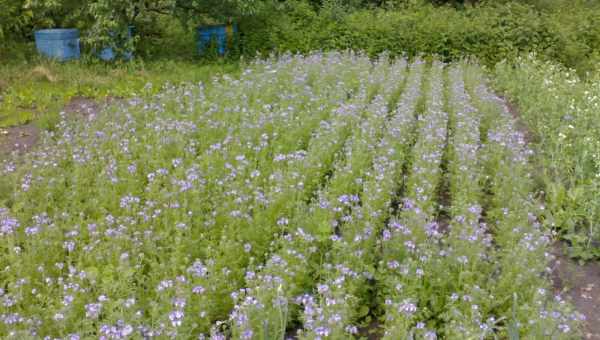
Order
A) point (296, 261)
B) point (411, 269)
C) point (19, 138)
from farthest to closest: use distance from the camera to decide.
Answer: point (19, 138)
point (296, 261)
point (411, 269)

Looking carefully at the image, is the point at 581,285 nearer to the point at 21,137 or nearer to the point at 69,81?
the point at 21,137

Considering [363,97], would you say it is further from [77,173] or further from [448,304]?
[448,304]

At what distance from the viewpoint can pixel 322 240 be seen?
452cm

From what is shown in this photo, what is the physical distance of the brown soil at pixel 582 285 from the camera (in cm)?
437

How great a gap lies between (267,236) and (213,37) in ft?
35.6

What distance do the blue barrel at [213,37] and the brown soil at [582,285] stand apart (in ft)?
36.2

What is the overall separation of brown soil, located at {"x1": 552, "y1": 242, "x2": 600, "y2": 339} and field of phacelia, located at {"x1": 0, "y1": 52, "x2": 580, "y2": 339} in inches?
8.1

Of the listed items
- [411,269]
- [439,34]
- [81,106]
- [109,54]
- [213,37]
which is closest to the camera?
[411,269]

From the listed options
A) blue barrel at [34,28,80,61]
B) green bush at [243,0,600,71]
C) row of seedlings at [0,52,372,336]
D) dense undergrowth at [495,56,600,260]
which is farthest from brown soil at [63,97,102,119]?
dense undergrowth at [495,56,600,260]

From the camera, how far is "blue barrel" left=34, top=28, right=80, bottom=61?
12.9 m

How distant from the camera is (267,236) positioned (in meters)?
4.79

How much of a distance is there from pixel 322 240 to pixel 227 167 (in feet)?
4.90

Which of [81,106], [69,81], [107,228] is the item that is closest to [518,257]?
[107,228]

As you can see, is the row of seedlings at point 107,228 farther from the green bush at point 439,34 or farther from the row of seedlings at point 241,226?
the green bush at point 439,34
